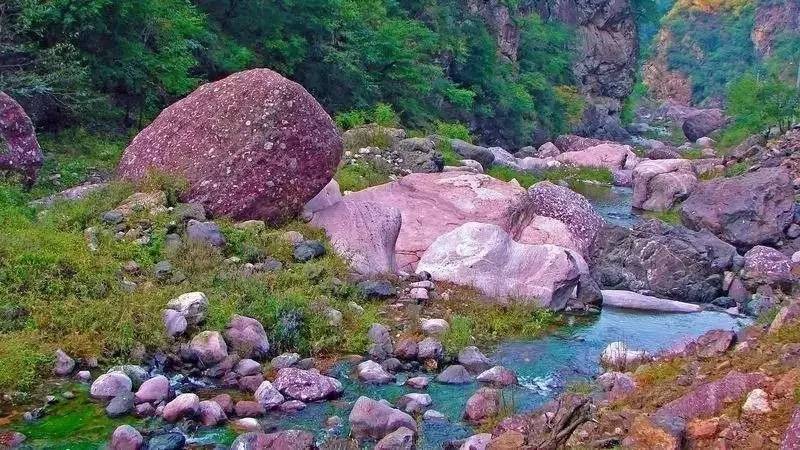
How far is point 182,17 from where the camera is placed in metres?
19.1

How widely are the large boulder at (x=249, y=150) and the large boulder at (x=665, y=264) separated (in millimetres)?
5322

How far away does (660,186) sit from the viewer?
2459 centimetres

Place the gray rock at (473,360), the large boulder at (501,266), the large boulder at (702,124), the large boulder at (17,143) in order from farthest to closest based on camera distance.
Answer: the large boulder at (702,124) < the large boulder at (17,143) < the large boulder at (501,266) < the gray rock at (473,360)

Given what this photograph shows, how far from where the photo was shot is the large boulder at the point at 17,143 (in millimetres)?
12445

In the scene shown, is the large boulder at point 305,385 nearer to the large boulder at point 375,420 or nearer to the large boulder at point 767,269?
the large boulder at point 375,420

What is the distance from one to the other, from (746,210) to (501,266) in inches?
341

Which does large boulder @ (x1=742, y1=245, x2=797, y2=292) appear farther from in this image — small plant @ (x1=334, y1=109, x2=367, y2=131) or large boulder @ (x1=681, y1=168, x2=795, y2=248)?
small plant @ (x1=334, y1=109, x2=367, y2=131)

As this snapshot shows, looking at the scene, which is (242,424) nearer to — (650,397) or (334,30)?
(650,397)

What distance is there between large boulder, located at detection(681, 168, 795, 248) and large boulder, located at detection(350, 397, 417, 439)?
12881 mm

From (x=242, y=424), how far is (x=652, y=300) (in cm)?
797

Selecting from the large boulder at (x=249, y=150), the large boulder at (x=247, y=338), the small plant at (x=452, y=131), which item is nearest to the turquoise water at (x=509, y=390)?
the large boulder at (x=247, y=338)

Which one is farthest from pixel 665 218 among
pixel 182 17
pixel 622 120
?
pixel 622 120

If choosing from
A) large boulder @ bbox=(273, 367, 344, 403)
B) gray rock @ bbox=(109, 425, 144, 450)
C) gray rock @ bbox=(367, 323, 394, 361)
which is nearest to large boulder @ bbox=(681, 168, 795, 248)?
gray rock @ bbox=(367, 323, 394, 361)

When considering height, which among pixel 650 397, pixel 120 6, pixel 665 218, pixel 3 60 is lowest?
pixel 665 218
